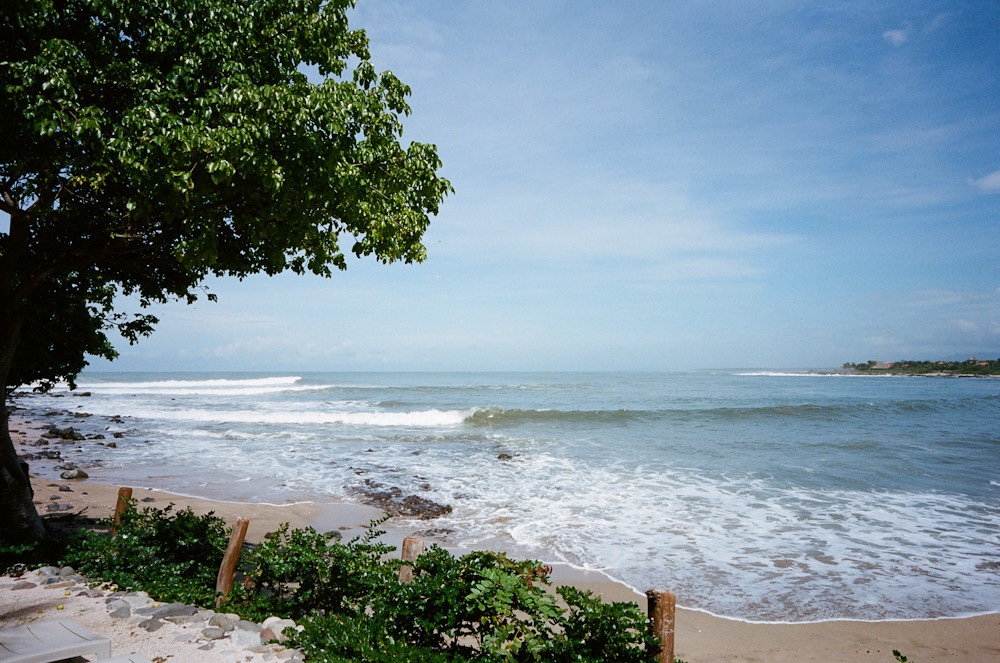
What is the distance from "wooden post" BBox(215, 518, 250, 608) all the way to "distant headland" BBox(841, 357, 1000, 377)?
112m

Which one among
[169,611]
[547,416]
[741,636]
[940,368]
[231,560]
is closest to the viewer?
[169,611]

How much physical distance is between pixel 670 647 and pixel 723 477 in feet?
43.8

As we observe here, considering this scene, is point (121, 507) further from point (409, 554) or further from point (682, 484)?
point (682, 484)

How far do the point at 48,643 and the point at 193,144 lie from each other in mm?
4155

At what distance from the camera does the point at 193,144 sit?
432 cm

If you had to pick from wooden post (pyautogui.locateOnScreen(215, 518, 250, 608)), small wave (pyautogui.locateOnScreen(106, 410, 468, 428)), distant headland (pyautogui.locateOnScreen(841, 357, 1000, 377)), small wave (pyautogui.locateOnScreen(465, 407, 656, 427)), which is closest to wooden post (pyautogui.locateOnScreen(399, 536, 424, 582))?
wooden post (pyautogui.locateOnScreen(215, 518, 250, 608))

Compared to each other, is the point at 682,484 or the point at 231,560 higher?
the point at 231,560

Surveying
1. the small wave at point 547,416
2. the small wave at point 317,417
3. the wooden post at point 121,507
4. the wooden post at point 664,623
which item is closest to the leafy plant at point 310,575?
the wooden post at point 121,507

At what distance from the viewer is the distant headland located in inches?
3395

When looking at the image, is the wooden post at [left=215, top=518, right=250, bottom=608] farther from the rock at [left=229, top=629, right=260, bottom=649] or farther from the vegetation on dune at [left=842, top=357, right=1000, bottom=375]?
the vegetation on dune at [left=842, top=357, right=1000, bottom=375]

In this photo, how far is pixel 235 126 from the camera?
4.54 meters

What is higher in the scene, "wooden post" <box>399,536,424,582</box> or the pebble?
"wooden post" <box>399,536,424,582</box>

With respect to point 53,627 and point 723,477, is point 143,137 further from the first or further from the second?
point 723,477

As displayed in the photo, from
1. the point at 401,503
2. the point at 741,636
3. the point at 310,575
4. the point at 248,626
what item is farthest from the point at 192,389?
the point at 741,636
